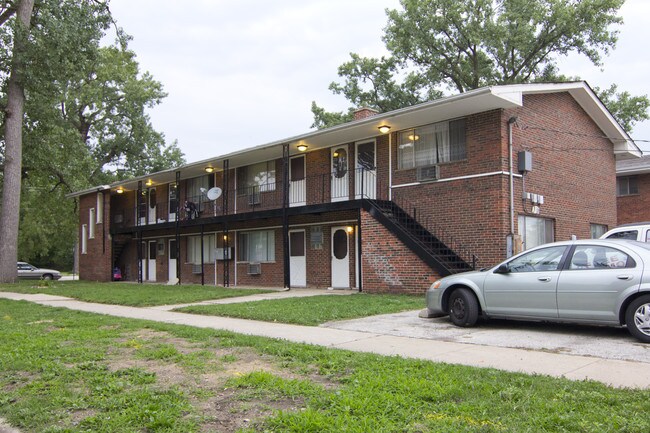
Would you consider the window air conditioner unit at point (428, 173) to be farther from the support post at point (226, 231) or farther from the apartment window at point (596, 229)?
the support post at point (226, 231)

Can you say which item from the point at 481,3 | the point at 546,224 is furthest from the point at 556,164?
the point at 481,3

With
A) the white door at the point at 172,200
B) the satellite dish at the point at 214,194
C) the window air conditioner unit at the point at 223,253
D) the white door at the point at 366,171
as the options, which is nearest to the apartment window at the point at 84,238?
the white door at the point at 172,200

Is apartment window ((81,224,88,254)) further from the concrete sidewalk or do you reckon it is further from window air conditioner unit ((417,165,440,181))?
the concrete sidewalk

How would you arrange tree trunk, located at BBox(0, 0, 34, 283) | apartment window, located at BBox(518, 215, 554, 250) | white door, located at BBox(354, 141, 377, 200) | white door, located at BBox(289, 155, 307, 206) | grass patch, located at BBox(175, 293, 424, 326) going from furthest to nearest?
tree trunk, located at BBox(0, 0, 34, 283), white door, located at BBox(289, 155, 307, 206), white door, located at BBox(354, 141, 377, 200), apartment window, located at BBox(518, 215, 554, 250), grass patch, located at BBox(175, 293, 424, 326)

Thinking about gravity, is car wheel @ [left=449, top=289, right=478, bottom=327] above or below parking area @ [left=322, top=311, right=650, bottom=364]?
above

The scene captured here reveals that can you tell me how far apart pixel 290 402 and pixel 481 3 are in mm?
30680

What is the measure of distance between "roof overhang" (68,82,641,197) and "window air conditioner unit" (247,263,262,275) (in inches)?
165

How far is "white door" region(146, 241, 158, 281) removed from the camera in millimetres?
27312

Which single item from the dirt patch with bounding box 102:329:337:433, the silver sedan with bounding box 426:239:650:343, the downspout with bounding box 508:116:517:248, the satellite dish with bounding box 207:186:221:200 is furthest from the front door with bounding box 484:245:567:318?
the satellite dish with bounding box 207:186:221:200

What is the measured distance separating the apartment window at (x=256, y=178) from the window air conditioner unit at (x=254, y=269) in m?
2.91

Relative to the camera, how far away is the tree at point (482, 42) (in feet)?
91.4

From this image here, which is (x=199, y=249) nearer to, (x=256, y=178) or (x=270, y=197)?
(x=256, y=178)

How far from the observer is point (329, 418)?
389 cm

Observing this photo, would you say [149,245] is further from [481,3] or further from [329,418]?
[329,418]
